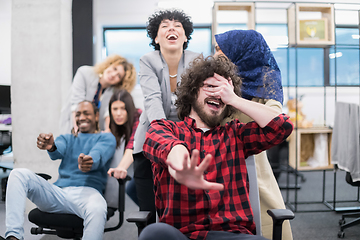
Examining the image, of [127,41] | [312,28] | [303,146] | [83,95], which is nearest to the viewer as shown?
[83,95]

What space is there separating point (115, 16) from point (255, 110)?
4120 millimetres

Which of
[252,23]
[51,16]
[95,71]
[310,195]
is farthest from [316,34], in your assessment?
[51,16]

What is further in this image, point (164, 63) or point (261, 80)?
point (164, 63)

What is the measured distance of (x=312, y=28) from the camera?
2994mm

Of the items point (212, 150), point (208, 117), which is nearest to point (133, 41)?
point (208, 117)

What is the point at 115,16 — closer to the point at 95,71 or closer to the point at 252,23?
A: the point at 95,71

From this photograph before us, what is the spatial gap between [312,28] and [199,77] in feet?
7.47

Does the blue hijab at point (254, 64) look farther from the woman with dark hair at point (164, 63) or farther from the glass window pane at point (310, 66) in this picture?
the glass window pane at point (310, 66)

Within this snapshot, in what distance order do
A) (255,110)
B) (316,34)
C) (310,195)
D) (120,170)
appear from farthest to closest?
(310,195) → (316,34) → (120,170) → (255,110)

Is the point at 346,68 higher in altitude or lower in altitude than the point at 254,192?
higher

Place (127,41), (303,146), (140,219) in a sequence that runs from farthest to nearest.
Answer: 1. (127,41)
2. (303,146)
3. (140,219)

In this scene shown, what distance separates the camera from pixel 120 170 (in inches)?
72.6

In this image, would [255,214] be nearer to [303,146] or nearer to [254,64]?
[254,64]

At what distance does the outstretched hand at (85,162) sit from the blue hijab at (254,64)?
107cm
